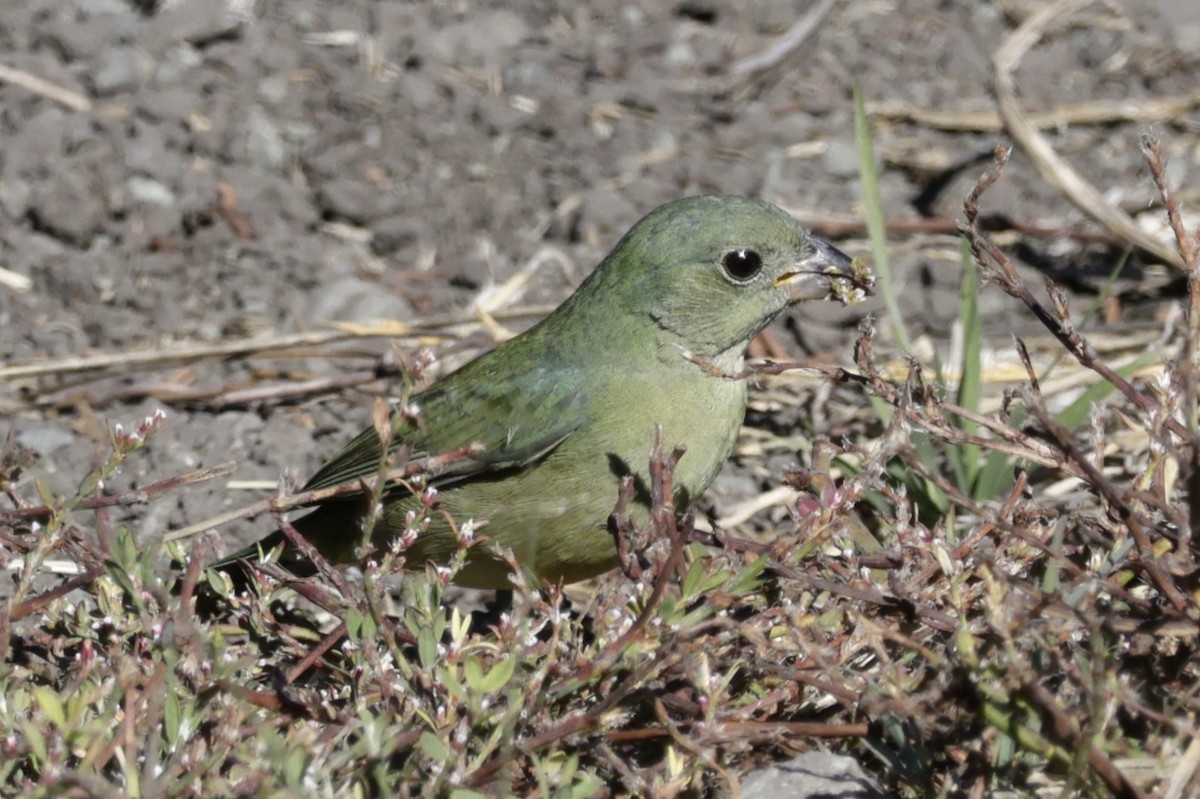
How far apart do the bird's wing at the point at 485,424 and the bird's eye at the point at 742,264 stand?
58 centimetres

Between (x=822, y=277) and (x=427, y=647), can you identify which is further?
(x=822, y=277)

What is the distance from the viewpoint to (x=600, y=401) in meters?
4.46

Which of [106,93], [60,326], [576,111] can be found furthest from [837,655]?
[106,93]

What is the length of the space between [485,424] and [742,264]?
0.91 m

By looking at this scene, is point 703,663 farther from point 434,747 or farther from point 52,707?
point 52,707

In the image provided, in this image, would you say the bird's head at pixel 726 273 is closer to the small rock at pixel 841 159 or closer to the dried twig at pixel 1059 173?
the dried twig at pixel 1059 173

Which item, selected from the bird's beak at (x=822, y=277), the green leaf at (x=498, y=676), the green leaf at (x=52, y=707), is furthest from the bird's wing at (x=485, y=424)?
the green leaf at (x=52, y=707)

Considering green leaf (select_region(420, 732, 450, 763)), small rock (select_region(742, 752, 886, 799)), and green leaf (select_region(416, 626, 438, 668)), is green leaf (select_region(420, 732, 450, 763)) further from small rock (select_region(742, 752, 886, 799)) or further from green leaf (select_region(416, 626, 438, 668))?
small rock (select_region(742, 752, 886, 799))

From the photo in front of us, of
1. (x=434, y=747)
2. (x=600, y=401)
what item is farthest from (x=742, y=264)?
(x=434, y=747)

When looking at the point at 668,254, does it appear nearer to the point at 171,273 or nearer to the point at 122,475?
the point at 122,475

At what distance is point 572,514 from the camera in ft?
14.0

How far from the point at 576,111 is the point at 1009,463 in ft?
11.0

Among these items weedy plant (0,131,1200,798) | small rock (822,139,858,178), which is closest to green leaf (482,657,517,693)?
weedy plant (0,131,1200,798)

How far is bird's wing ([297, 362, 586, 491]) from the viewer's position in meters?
4.45
